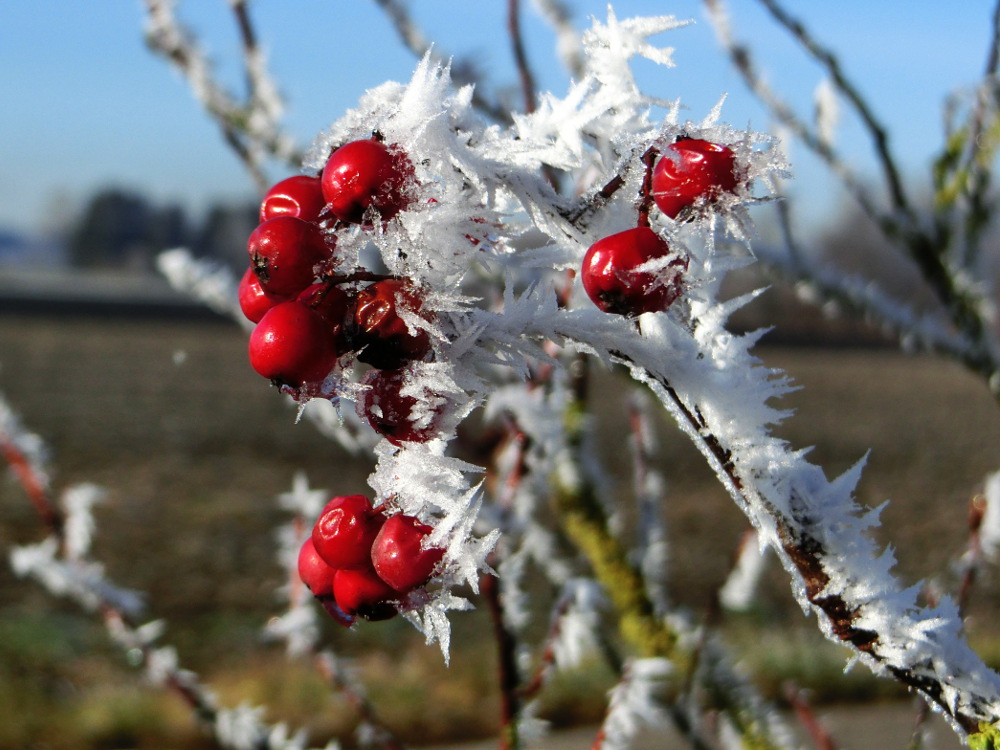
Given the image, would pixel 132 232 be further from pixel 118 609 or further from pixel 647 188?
pixel 647 188

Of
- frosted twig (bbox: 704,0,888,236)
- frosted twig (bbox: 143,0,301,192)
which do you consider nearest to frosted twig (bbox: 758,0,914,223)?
frosted twig (bbox: 704,0,888,236)

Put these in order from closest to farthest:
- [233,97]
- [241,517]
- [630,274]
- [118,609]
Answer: [630,274] < [118,609] < [233,97] < [241,517]

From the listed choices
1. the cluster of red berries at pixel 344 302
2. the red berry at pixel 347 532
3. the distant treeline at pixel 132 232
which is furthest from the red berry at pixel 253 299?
the distant treeline at pixel 132 232

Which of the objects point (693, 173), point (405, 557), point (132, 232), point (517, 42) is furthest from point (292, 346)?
point (132, 232)

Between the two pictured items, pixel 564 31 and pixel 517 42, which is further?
pixel 564 31

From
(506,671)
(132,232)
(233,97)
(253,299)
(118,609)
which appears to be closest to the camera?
(253,299)

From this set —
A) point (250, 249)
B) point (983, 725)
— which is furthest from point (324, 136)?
point (983, 725)

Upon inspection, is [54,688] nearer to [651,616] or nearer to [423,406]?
[651,616]
